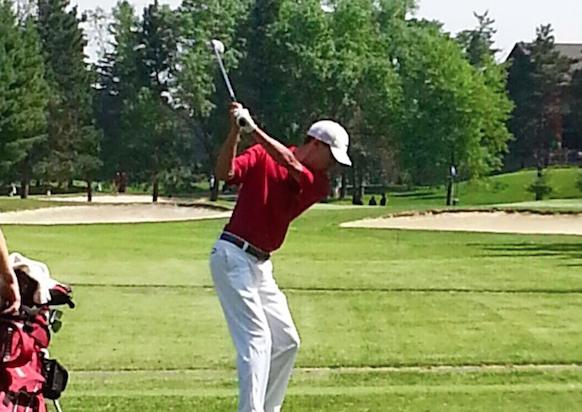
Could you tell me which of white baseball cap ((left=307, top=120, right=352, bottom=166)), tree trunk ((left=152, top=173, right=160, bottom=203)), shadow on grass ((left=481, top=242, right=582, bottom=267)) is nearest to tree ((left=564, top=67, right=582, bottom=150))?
tree trunk ((left=152, top=173, right=160, bottom=203))

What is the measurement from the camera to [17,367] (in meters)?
5.47

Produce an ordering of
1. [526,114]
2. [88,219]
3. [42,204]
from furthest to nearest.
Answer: [526,114] < [42,204] < [88,219]

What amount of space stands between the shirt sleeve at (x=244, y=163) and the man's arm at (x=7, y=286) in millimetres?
1620

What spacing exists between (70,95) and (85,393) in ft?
232

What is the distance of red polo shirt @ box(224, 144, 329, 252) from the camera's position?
22.2 ft

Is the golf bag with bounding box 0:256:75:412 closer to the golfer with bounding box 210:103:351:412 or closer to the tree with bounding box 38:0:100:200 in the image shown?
the golfer with bounding box 210:103:351:412

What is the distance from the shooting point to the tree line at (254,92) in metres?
69.2

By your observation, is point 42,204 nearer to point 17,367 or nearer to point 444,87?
point 444,87

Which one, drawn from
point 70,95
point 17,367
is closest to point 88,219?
point 70,95

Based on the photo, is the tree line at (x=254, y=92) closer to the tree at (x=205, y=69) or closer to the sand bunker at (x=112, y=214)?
the tree at (x=205, y=69)

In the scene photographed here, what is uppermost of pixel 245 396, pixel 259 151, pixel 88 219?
pixel 259 151

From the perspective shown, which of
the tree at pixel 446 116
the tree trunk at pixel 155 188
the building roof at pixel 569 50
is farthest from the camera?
the building roof at pixel 569 50

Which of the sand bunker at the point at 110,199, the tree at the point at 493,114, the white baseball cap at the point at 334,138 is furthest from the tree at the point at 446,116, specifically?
the white baseball cap at the point at 334,138

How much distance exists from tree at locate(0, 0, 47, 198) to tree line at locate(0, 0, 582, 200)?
0.34 feet
